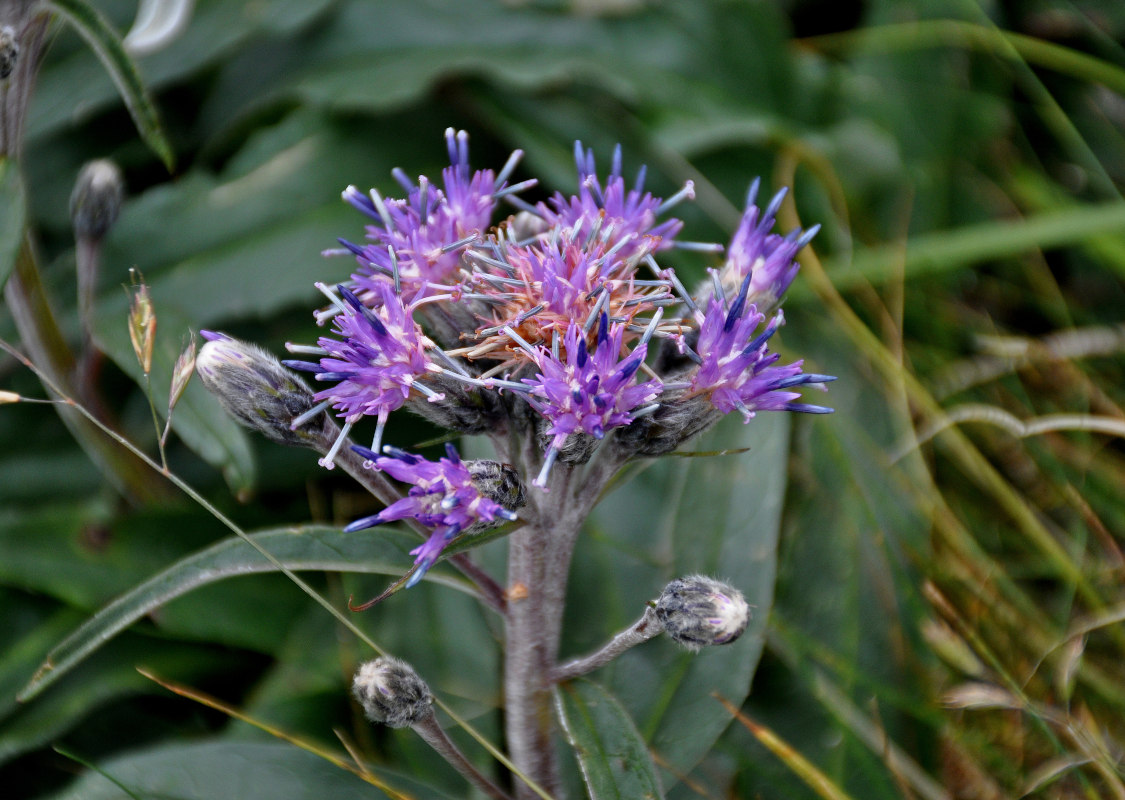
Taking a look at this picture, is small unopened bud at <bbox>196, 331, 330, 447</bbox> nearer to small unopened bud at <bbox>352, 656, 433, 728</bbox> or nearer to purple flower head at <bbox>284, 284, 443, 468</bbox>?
purple flower head at <bbox>284, 284, 443, 468</bbox>

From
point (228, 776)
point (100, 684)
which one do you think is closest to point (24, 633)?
point (100, 684)

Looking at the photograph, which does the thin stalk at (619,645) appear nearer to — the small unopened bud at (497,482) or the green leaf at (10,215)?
the small unopened bud at (497,482)

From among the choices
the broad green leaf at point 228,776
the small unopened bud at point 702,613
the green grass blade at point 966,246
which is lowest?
the broad green leaf at point 228,776

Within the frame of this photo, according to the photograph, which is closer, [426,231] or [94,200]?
[426,231]

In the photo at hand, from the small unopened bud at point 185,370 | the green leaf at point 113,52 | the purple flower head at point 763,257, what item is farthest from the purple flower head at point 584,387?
the green leaf at point 113,52

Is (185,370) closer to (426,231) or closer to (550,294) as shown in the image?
(426,231)

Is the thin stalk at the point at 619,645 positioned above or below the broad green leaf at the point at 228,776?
above
